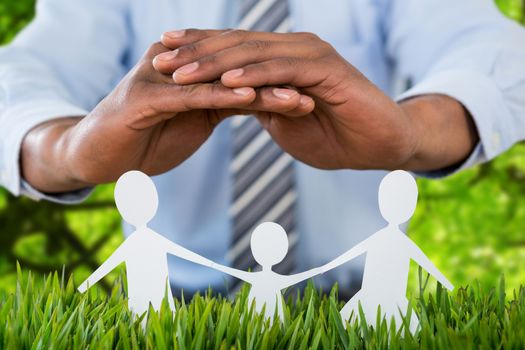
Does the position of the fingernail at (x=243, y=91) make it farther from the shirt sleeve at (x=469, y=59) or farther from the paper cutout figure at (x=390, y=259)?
the shirt sleeve at (x=469, y=59)

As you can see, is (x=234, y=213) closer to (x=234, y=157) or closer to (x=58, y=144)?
(x=234, y=157)

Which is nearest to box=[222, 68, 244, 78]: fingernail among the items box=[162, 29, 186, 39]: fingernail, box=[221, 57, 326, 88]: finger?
box=[221, 57, 326, 88]: finger

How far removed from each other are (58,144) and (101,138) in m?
0.15

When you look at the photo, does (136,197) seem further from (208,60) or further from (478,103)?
(478,103)

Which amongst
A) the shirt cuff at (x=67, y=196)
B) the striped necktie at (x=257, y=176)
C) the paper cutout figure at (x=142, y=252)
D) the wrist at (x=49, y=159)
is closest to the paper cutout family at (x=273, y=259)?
the paper cutout figure at (x=142, y=252)

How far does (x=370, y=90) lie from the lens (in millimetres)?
860

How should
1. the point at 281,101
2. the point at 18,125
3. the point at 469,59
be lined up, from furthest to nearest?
the point at 469,59, the point at 18,125, the point at 281,101

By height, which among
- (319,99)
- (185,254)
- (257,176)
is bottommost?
(257,176)

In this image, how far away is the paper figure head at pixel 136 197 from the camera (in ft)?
2.49

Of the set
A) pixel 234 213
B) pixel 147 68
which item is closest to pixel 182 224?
pixel 234 213

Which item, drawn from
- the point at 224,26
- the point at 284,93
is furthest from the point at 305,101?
the point at 224,26

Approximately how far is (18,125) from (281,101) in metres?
0.50

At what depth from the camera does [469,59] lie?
1235mm

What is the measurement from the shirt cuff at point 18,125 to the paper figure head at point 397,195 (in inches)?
20.7
